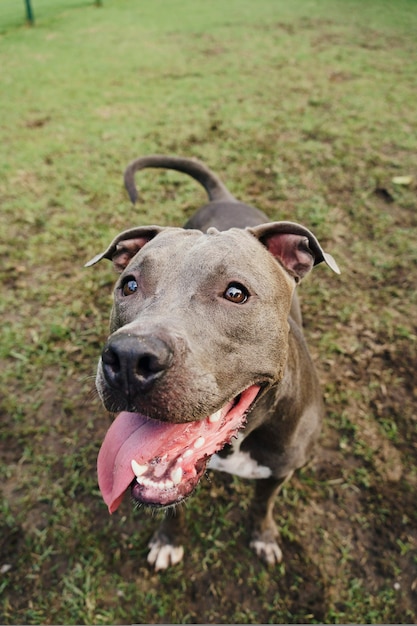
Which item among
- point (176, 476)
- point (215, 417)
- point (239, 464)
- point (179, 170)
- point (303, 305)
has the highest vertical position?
point (179, 170)

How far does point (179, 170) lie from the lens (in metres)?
4.05

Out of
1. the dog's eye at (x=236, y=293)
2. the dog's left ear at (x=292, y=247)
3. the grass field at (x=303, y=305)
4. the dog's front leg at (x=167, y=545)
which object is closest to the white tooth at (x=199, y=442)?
the dog's eye at (x=236, y=293)

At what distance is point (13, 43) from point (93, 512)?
12.9 metres

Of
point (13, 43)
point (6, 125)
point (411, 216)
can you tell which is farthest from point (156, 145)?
point (13, 43)

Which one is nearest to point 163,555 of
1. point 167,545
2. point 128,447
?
point 167,545

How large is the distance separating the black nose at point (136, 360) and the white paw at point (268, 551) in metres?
2.04

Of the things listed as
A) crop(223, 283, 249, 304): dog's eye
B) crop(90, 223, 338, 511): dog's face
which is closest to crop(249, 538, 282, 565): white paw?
crop(90, 223, 338, 511): dog's face

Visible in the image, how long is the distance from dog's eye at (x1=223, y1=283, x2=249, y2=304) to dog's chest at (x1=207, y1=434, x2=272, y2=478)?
90 centimetres

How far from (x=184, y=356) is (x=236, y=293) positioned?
1.53 feet

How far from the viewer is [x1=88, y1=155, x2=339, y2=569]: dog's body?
1610 millimetres

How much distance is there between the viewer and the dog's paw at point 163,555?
298 centimetres

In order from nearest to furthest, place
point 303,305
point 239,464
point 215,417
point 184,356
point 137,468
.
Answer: point 184,356, point 137,468, point 215,417, point 239,464, point 303,305

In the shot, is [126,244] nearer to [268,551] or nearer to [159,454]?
[159,454]

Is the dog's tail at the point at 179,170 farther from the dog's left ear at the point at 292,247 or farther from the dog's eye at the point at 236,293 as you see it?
the dog's eye at the point at 236,293
